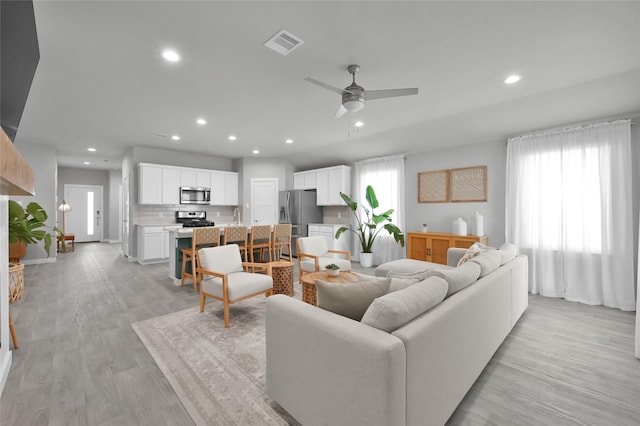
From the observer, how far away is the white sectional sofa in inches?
46.1

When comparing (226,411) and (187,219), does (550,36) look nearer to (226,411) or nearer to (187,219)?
(226,411)

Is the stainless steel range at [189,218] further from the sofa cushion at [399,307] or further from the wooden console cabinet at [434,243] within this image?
the sofa cushion at [399,307]

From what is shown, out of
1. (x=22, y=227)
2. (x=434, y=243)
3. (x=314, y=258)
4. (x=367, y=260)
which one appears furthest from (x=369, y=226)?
(x=22, y=227)

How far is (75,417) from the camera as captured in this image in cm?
169

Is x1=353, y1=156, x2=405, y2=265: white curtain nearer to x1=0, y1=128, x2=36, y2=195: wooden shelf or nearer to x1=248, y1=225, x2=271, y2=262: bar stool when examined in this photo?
x1=248, y1=225, x2=271, y2=262: bar stool

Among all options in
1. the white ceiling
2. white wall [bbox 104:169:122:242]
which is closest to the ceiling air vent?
the white ceiling

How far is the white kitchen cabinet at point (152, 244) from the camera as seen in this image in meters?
6.16

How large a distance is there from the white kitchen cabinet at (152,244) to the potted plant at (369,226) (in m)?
4.05

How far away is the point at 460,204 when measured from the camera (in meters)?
5.31

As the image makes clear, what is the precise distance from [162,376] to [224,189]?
19.7ft

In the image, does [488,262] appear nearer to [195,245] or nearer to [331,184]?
[195,245]

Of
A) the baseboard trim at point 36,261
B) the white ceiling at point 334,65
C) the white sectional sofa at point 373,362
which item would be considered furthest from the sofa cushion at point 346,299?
the baseboard trim at point 36,261

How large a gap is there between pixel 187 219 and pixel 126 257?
1.80 m

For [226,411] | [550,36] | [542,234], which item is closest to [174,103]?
[226,411]
